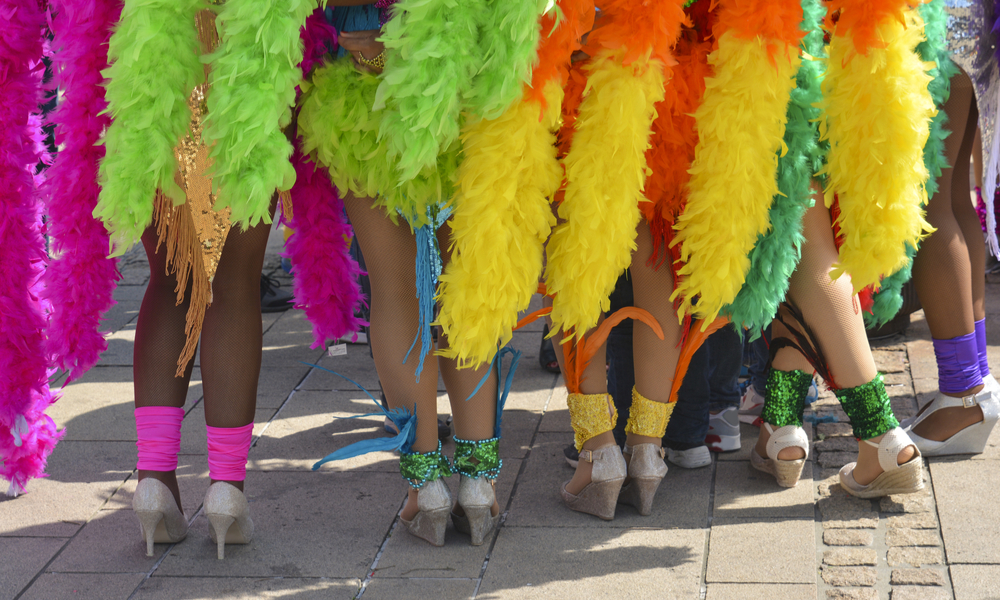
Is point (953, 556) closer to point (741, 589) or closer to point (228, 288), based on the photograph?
point (741, 589)

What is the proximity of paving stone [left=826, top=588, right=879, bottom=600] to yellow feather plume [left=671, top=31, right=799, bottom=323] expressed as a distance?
0.62 meters

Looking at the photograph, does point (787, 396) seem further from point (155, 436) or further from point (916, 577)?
point (155, 436)

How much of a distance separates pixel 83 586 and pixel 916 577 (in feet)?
5.79

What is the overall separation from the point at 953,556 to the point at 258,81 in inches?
67.7

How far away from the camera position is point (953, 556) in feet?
6.79

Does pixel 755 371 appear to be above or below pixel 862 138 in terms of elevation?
below

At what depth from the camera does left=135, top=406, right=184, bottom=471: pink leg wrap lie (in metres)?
2.21

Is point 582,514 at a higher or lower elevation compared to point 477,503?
lower

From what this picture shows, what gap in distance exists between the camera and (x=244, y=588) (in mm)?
2082

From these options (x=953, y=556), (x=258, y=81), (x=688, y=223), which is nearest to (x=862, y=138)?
(x=688, y=223)

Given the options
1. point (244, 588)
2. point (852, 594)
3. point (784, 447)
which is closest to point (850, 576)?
point (852, 594)

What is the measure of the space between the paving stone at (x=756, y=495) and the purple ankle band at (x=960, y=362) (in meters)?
0.44

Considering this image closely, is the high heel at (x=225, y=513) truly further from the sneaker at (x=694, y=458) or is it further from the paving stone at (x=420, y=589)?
the sneaker at (x=694, y=458)

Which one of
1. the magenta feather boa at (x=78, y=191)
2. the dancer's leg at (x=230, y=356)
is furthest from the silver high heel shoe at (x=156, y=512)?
the magenta feather boa at (x=78, y=191)
